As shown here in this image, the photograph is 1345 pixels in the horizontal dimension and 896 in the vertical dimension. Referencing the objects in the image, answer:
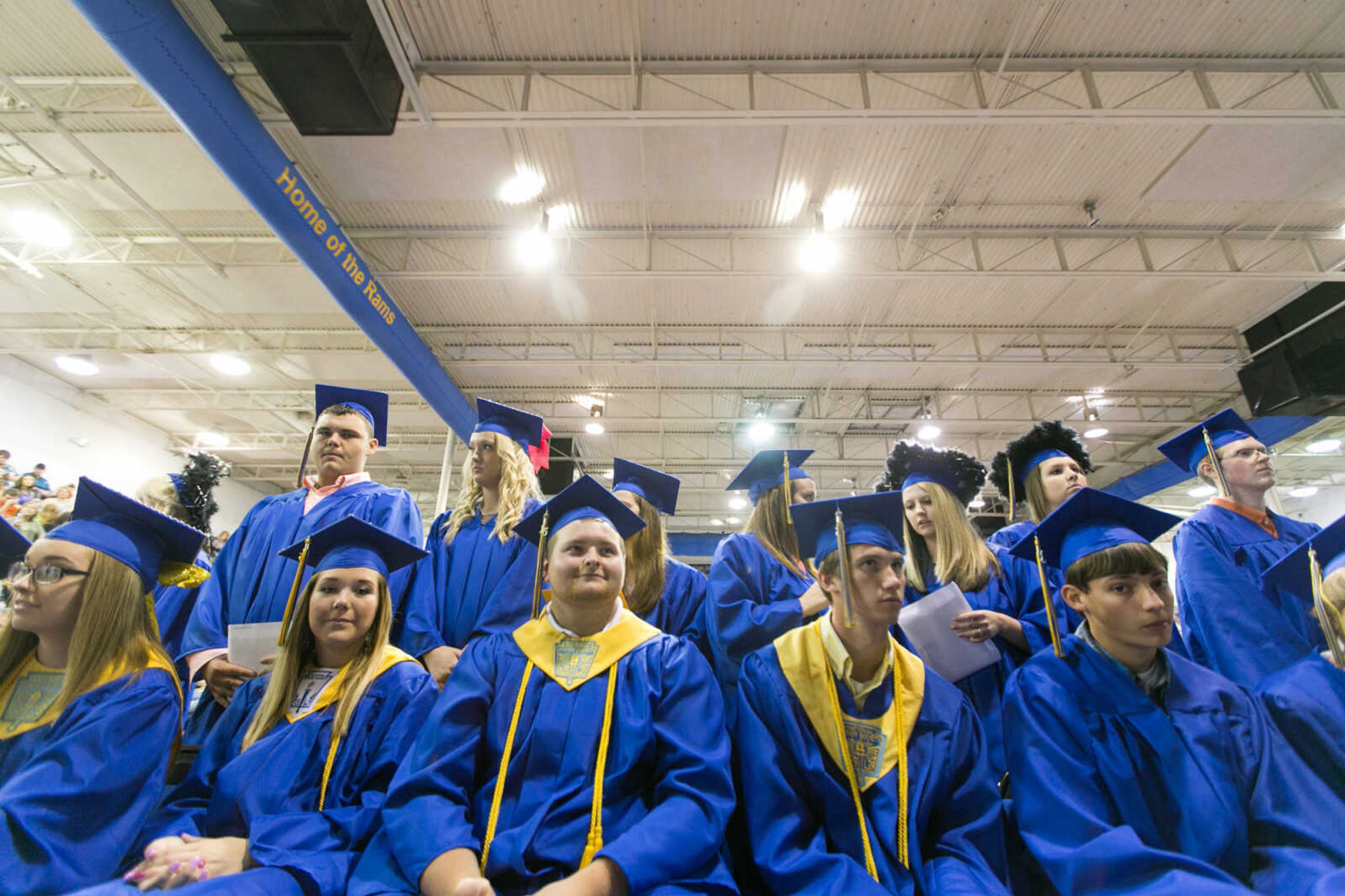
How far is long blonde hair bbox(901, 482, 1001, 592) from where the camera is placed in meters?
2.33

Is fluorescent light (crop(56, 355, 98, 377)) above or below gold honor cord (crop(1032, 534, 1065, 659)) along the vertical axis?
above

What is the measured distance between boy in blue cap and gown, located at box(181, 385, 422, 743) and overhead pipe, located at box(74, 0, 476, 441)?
2791 mm

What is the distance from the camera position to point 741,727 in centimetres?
174

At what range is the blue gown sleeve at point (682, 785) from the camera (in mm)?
1345

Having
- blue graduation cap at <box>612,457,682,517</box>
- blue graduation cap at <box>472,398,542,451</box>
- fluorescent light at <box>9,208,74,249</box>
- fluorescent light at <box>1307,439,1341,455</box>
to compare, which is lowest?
blue graduation cap at <box>612,457,682,517</box>

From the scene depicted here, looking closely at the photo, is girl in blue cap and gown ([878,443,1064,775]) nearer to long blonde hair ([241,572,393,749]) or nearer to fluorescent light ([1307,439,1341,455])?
long blonde hair ([241,572,393,749])

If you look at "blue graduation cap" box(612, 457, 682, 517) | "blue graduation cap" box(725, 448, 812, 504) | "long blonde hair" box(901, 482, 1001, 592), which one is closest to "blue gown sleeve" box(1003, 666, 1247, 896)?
"long blonde hair" box(901, 482, 1001, 592)

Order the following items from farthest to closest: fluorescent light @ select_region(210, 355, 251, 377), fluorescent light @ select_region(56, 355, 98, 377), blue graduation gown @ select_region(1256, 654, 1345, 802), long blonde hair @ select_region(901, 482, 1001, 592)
Result: 1. fluorescent light @ select_region(56, 355, 98, 377)
2. fluorescent light @ select_region(210, 355, 251, 377)
3. long blonde hair @ select_region(901, 482, 1001, 592)
4. blue graduation gown @ select_region(1256, 654, 1345, 802)

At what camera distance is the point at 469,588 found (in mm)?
2459

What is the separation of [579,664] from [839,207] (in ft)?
22.0

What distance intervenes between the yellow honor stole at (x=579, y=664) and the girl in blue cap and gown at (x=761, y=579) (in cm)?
46

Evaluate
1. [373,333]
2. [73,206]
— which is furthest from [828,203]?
[73,206]

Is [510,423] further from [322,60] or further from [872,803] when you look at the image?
[322,60]

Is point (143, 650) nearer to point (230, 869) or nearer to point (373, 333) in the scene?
point (230, 869)
